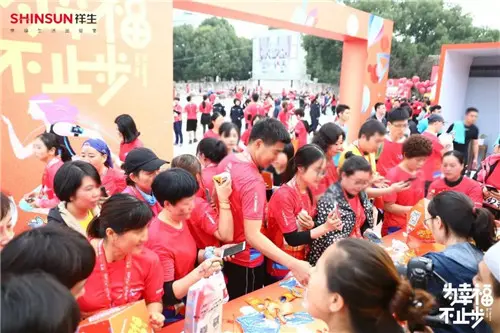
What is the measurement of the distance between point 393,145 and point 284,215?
2.13 meters

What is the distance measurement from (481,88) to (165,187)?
7.99 meters

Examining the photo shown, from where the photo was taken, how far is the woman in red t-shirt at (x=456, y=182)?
279 centimetres

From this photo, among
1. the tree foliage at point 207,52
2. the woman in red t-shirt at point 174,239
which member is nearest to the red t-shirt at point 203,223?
the woman in red t-shirt at point 174,239

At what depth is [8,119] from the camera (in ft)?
11.9

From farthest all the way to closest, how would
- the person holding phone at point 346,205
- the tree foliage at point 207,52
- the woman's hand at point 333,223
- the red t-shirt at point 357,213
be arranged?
the tree foliage at point 207,52, the red t-shirt at point 357,213, the person holding phone at point 346,205, the woman's hand at point 333,223

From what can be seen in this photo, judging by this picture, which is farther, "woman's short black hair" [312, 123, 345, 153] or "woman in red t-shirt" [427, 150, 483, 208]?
"woman's short black hair" [312, 123, 345, 153]

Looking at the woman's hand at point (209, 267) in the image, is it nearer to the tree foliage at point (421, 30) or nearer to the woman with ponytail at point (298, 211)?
the woman with ponytail at point (298, 211)

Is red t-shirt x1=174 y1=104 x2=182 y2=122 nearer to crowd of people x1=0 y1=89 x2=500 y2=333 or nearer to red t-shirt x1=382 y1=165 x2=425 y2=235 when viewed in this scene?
crowd of people x1=0 y1=89 x2=500 y2=333

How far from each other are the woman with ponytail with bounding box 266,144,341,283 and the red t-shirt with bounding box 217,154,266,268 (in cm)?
14

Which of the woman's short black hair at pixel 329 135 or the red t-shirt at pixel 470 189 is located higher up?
the woman's short black hair at pixel 329 135

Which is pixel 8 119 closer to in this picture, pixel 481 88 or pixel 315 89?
pixel 481 88

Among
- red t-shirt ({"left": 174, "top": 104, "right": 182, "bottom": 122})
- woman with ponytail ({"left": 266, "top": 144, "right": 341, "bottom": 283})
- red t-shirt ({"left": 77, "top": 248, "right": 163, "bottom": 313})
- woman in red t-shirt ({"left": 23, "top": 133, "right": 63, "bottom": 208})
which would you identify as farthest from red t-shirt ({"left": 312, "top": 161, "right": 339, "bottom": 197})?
red t-shirt ({"left": 174, "top": 104, "right": 182, "bottom": 122})

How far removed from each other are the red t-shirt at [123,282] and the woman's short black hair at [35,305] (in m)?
0.54

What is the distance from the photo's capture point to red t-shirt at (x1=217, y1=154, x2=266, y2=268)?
1.85 m
